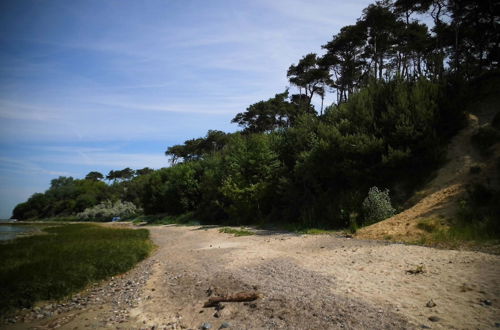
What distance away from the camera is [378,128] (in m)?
17.1

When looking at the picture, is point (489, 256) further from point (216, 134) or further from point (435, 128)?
point (216, 134)

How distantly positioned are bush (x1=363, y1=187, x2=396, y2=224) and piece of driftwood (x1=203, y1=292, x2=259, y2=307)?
10.3m

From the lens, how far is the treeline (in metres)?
→ 16.1

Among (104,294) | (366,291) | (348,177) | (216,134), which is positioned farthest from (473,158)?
(216,134)

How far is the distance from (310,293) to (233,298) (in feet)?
5.14

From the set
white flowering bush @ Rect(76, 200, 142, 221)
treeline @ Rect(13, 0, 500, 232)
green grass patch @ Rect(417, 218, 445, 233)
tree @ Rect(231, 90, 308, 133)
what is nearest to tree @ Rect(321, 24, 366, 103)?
treeline @ Rect(13, 0, 500, 232)

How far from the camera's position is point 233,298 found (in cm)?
555

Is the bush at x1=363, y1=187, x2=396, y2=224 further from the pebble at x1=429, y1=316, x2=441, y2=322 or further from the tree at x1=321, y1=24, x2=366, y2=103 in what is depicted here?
the tree at x1=321, y1=24, x2=366, y2=103

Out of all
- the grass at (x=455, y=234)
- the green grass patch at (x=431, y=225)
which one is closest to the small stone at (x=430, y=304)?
the grass at (x=455, y=234)

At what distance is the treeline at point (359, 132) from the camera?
1606 centimetres

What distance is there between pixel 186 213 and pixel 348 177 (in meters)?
26.4

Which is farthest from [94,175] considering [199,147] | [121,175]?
[199,147]

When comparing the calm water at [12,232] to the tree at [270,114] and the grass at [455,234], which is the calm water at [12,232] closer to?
the grass at [455,234]

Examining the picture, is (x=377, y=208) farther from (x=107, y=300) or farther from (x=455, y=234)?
(x=107, y=300)
